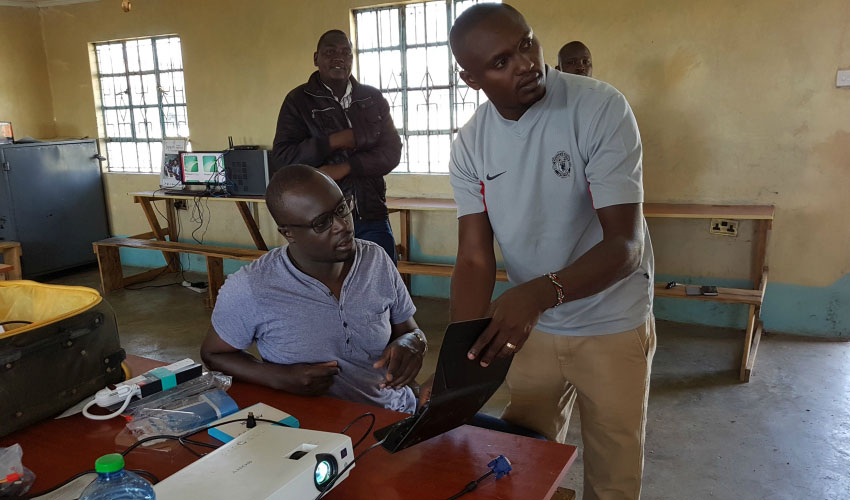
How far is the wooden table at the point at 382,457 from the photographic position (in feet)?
3.63

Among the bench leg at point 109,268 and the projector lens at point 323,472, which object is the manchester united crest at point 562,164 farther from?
the bench leg at point 109,268

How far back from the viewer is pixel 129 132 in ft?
21.7

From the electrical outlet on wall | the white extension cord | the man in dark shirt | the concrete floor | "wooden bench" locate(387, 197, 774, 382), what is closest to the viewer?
the white extension cord

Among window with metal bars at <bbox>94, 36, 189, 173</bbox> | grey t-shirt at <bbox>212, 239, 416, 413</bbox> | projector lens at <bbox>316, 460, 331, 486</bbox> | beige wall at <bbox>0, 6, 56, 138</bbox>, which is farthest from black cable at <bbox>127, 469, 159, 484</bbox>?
beige wall at <bbox>0, 6, 56, 138</bbox>

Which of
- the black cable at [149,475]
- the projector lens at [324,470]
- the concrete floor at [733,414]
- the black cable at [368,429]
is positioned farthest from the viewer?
the concrete floor at [733,414]

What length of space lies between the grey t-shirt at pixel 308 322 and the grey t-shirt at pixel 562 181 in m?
0.42

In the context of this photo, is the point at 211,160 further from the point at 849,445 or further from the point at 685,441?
the point at 849,445

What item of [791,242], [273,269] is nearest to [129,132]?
[273,269]

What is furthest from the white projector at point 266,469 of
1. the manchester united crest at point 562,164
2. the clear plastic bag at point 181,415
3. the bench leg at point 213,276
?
the bench leg at point 213,276

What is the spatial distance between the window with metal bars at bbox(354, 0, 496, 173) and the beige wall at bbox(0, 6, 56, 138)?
393 centimetres

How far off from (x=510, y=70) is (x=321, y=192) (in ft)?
2.02

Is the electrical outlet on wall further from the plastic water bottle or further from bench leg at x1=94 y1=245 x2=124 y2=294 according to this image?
bench leg at x1=94 y1=245 x2=124 y2=294

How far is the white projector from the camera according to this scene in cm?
95

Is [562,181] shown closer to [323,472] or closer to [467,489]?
[467,489]
